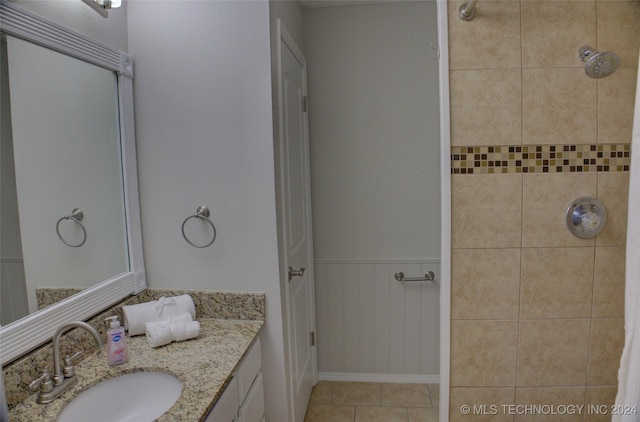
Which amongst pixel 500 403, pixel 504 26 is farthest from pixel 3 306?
pixel 504 26

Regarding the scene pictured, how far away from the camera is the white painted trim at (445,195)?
4.78 ft

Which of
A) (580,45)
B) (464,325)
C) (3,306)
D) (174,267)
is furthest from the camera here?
(174,267)

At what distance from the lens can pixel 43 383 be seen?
Answer: 123 cm

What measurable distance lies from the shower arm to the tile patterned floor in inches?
81.6

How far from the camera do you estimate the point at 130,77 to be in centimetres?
175

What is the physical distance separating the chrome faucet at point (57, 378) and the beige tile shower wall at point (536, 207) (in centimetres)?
128

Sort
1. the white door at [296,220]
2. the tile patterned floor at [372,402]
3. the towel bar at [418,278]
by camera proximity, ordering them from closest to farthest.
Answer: the white door at [296,220], the tile patterned floor at [372,402], the towel bar at [418,278]

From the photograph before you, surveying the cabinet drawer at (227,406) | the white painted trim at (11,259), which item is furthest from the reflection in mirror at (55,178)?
the cabinet drawer at (227,406)

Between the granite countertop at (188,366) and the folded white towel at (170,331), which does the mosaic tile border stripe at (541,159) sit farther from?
the folded white towel at (170,331)

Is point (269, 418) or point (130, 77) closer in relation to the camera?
point (130, 77)

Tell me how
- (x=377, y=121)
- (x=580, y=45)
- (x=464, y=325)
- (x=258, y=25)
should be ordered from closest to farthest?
(x=580, y=45)
(x=464, y=325)
(x=258, y=25)
(x=377, y=121)

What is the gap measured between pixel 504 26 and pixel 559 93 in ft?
1.00

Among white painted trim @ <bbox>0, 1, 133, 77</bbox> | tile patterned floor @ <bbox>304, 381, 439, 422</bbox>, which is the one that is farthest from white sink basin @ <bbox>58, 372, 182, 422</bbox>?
tile patterned floor @ <bbox>304, 381, 439, 422</bbox>

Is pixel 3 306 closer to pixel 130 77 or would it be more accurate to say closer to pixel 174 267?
pixel 174 267
